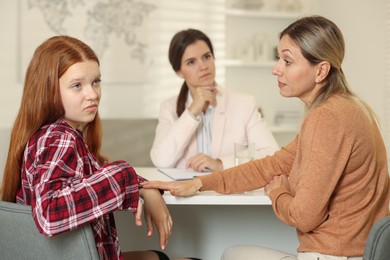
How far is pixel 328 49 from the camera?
1.54m

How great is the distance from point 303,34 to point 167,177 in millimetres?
802

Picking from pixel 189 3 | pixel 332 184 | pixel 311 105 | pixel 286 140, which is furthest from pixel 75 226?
pixel 286 140

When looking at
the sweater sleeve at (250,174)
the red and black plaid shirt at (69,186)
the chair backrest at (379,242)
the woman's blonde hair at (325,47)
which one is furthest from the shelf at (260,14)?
the chair backrest at (379,242)

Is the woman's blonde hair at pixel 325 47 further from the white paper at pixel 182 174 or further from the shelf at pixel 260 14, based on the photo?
the shelf at pixel 260 14

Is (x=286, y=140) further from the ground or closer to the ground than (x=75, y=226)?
closer to the ground

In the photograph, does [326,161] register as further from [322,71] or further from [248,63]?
[248,63]

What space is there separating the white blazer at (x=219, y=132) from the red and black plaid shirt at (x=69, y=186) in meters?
1.18

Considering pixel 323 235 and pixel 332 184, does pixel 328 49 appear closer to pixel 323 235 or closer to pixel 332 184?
pixel 332 184

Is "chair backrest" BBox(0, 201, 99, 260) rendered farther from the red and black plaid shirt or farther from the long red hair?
the long red hair

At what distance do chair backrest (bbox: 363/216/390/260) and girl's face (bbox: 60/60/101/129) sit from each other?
0.79 meters

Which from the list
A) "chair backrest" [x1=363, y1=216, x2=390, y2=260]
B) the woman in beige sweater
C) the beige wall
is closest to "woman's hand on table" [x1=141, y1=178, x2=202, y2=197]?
the woman in beige sweater

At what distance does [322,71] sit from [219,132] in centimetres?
125

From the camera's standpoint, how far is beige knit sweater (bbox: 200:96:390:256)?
1395mm

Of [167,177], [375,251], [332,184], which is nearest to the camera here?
[375,251]
